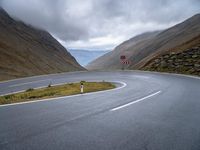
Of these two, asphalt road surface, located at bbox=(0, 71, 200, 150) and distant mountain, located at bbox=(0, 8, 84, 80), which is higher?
distant mountain, located at bbox=(0, 8, 84, 80)

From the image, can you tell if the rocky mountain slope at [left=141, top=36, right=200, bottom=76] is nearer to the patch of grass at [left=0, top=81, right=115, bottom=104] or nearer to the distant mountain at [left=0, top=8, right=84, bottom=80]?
the patch of grass at [left=0, top=81, right=115, bottom=104]

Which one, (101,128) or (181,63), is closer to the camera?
(101,128)

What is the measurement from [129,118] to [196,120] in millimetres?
1877

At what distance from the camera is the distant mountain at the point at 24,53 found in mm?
59075

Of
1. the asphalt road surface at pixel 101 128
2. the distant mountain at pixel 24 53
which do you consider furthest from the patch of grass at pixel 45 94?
the distant mountain at pixel 24 53

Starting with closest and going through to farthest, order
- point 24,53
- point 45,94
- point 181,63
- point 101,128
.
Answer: point 101,128
point 45,94
point 181,63
point 24,53

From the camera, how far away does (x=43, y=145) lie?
5590mm

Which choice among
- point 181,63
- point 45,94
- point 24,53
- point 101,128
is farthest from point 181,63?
point 24,53

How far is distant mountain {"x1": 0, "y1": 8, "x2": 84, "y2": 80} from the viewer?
2326 inches

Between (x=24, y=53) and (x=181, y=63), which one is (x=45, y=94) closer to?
(x=181, y=63)

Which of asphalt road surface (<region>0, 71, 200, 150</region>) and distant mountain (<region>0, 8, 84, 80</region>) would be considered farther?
distant mountain (<region>0, 8, 84, 80</region>)

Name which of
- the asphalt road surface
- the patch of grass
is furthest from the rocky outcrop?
the asphalt road surface

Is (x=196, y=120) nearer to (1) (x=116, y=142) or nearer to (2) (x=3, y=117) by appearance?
(1) (x=116, y=142)

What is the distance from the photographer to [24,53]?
7038 cm
